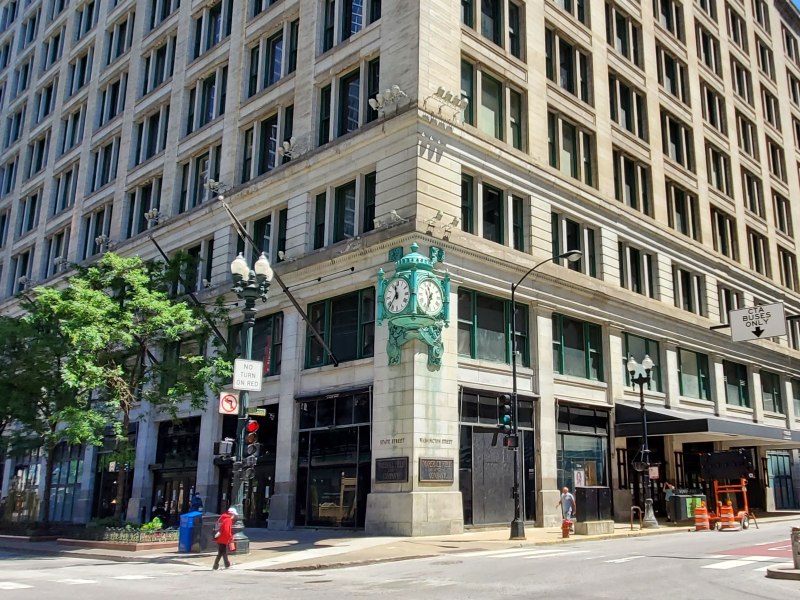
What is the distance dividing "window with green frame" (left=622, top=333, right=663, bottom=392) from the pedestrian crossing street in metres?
16.6

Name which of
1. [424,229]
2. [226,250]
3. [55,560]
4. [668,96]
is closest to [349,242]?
[424,229]

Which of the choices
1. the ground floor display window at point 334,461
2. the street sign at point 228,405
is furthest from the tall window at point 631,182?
the street sign at point 228,405

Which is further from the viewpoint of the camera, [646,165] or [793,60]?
[793,60]

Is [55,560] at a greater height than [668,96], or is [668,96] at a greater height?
[668,96]

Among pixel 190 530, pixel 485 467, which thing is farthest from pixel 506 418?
pixel 190 530

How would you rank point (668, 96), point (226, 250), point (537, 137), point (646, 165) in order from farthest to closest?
point (668, 96) → point (646, 165) → point (226, 250) → point (537, 137)

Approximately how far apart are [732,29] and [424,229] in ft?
133

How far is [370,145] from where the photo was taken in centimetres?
2981

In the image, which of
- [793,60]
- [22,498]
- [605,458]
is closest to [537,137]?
[605,458]

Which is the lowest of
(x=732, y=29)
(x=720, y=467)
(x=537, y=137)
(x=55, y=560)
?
(x=55, y=560)

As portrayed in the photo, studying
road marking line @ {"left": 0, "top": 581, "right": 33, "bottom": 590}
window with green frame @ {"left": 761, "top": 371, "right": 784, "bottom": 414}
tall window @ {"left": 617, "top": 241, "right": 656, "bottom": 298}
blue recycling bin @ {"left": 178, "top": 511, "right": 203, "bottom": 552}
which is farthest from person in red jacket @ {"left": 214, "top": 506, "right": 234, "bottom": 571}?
window with green frame @ {"left": 761, "top": 371, "right": 784, "bottom": 414}

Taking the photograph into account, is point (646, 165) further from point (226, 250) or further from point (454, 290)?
point (226, 250)

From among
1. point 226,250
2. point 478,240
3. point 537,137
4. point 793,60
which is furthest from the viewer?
point 793,60

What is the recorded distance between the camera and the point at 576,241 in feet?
117
